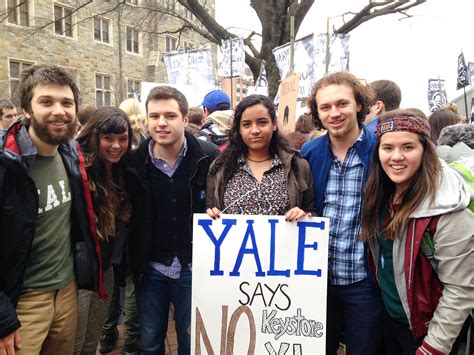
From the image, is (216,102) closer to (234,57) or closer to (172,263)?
(172,263)

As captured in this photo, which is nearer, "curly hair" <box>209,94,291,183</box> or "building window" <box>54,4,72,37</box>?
"curly hair" <box>209,94,291,183</box>

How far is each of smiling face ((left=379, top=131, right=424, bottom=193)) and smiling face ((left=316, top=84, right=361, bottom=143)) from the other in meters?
0.25

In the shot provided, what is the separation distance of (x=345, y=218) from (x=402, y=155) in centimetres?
46

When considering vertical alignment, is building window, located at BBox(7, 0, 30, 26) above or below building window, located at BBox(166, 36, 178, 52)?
below

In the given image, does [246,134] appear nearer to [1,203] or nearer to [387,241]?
[387,241]

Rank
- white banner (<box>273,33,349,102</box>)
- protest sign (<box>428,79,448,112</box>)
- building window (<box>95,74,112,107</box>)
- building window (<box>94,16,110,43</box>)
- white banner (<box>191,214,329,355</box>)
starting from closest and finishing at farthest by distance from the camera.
→ white banner (<box>191,214,329,355</box>) → white banner (<box>273,33,349,102</box>) → protest sign (<box>428,79,448,112</box>) → building window (<box>94,16,110,43</box>) → building window (<box>95,74,112,107</box>)

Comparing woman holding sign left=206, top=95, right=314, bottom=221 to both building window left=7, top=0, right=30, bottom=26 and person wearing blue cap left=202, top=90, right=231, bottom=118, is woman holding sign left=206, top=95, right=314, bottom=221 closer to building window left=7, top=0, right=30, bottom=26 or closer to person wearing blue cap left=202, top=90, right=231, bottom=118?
person wearing blue cap left=202, top=90, right=231, bottom=118

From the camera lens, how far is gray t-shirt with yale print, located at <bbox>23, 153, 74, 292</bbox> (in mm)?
2094

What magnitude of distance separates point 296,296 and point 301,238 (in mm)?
321

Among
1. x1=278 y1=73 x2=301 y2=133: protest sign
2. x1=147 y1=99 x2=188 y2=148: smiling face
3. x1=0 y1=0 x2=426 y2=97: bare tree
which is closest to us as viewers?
x1=147 y1=99 x2=188 y2=148: smiling face

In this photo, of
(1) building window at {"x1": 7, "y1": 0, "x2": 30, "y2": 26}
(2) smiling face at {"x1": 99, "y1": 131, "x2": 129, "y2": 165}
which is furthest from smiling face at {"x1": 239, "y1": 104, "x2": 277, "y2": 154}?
(1) building window at {"x1": 7, "y1": 0, "x2": 30, "y2": 26}

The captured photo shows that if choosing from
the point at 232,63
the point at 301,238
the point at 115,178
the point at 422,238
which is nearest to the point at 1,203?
the point at 115,178

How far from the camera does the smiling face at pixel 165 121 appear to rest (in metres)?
2.41

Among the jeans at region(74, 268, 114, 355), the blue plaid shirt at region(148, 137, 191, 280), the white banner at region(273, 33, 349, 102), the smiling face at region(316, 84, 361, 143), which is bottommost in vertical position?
the jeans at region(74, 268, 114, 355)
